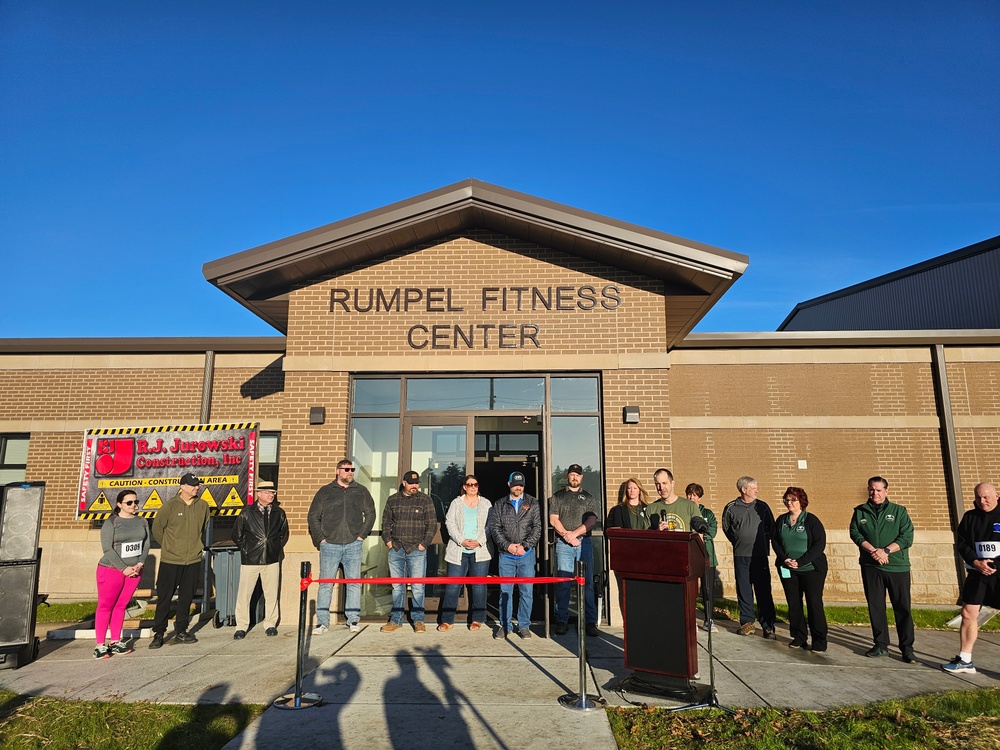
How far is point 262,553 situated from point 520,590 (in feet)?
10.9

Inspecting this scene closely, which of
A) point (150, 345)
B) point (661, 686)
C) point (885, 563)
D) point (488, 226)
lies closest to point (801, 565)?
point (885, 563)

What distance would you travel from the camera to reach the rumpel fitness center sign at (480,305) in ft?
31.8

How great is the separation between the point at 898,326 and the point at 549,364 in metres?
17.0

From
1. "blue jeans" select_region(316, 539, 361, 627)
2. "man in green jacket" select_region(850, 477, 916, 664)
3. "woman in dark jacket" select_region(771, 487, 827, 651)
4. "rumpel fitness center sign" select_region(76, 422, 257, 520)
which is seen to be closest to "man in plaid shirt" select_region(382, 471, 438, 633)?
"blue jeans" select_region(316, 539, 361, 627)

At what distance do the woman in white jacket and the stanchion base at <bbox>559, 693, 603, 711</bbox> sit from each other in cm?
288

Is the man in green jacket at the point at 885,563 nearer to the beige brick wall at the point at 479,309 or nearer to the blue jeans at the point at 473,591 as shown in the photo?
the beige brick wall at the point at 479,309

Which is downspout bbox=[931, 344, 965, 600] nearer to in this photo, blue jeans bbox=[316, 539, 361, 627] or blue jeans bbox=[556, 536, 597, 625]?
blue jeans bbox=[556, 536, 597, 625]

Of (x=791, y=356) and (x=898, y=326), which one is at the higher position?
(x=898, y=326)

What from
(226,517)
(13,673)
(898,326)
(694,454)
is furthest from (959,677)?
(898,326)

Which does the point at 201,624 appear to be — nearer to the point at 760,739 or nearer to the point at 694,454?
the point at 760,739

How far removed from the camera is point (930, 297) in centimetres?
2009

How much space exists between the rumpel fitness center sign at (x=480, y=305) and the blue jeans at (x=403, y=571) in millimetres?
2922

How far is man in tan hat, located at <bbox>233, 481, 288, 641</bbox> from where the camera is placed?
853 centimetres

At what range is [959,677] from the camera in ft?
22.6
